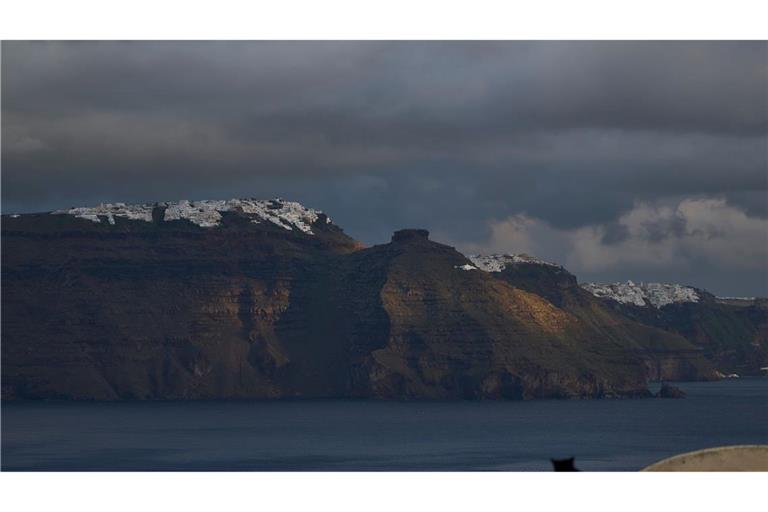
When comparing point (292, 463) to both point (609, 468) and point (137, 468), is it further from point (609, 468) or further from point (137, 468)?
point (609, 468)

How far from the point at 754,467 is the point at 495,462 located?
150717 millimetres

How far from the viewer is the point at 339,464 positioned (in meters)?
193

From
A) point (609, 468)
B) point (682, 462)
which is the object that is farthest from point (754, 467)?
point (609, 468)

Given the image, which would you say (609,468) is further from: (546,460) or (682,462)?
(682,462)

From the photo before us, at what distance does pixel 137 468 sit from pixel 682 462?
166 metres

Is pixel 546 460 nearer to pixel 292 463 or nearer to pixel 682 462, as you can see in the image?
pixel 292 463

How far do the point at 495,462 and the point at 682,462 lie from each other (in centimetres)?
15166

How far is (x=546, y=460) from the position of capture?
198250 millimetres

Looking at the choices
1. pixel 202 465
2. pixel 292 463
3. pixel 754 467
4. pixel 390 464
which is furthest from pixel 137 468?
pixel 754 467

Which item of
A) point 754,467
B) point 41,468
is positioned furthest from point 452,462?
point 754,467

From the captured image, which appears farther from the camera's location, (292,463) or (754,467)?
(292,463)

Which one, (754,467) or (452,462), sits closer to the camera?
(754,467)

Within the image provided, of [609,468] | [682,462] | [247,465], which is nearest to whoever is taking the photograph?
[682,462]

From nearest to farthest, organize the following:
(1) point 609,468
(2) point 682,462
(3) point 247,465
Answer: (2) point 682,462
(1) point 609,468
(3) point 247,465
